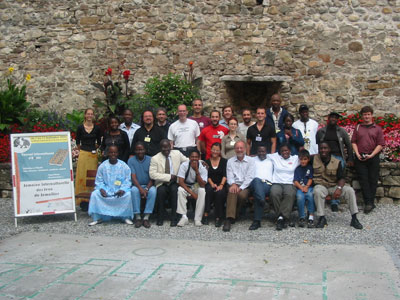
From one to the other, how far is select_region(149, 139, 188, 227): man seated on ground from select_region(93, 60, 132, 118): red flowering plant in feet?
9.82

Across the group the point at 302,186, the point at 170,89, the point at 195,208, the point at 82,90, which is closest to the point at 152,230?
the point at 195,208

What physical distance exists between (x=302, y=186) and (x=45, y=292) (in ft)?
12.5

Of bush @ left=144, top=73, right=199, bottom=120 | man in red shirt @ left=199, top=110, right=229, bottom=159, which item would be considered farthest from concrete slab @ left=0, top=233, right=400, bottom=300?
bush @ left=144, top=73, right=199, bottom=120

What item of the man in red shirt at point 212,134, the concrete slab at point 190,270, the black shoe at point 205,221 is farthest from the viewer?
the man in red shirt at point 212,134

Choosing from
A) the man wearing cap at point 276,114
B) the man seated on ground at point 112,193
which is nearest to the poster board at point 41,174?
the man seated on ground at point 112,193

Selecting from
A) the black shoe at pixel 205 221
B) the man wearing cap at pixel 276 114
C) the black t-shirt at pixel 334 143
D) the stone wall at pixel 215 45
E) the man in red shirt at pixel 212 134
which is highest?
the stone wall at pixel 215 45

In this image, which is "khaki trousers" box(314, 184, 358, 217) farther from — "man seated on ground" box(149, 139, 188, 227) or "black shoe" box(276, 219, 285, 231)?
"man seated on ground" box(149, 139, 188, 227)

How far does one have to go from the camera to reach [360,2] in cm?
995

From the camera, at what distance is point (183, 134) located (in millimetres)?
7676

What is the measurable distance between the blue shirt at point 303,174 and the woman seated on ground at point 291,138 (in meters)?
0.69

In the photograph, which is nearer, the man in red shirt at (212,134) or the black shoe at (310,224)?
the black shoe at (310,224)

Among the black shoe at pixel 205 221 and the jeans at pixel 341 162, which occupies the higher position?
the jeans at pixel 341 162

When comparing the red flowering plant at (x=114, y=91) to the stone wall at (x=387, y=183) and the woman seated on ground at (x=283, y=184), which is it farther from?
the stone wall at (x=387, y=183)

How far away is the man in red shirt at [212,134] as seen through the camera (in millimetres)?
7528
